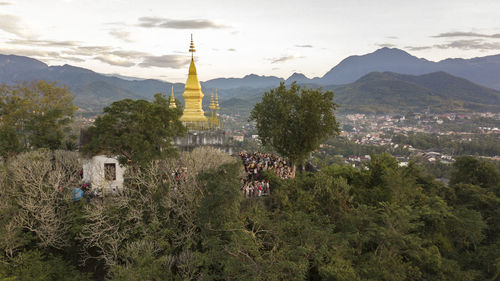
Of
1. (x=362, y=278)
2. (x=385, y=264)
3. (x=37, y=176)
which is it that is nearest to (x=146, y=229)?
(x=37, y=176)

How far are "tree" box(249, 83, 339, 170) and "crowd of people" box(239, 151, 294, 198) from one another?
250cm

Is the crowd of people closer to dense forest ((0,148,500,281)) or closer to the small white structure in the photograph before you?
dense forest ((0,148,500,281))

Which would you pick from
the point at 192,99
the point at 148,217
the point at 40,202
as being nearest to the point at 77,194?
the point at 40,202

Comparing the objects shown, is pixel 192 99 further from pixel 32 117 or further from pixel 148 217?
pixel 148 217

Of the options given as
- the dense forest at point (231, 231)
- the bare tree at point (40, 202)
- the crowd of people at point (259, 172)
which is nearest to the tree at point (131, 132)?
the dense forest at point (231, 231)

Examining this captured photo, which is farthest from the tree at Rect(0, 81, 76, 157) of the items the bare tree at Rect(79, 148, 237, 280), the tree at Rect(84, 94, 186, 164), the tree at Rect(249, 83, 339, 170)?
the tree at Rect(249, 83, 339, 170)

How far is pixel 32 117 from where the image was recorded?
86.7 ft

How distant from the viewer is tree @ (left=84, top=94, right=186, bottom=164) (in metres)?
19.0

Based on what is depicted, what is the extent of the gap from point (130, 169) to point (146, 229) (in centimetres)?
513

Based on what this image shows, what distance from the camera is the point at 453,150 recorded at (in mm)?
91188

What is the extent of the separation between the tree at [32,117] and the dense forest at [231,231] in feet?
15.7

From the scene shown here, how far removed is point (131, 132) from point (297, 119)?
1262cm

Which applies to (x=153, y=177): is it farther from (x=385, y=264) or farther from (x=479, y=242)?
(x=479, y=242)

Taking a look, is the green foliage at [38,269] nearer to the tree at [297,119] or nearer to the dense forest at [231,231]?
the dense forest at [231,231]
